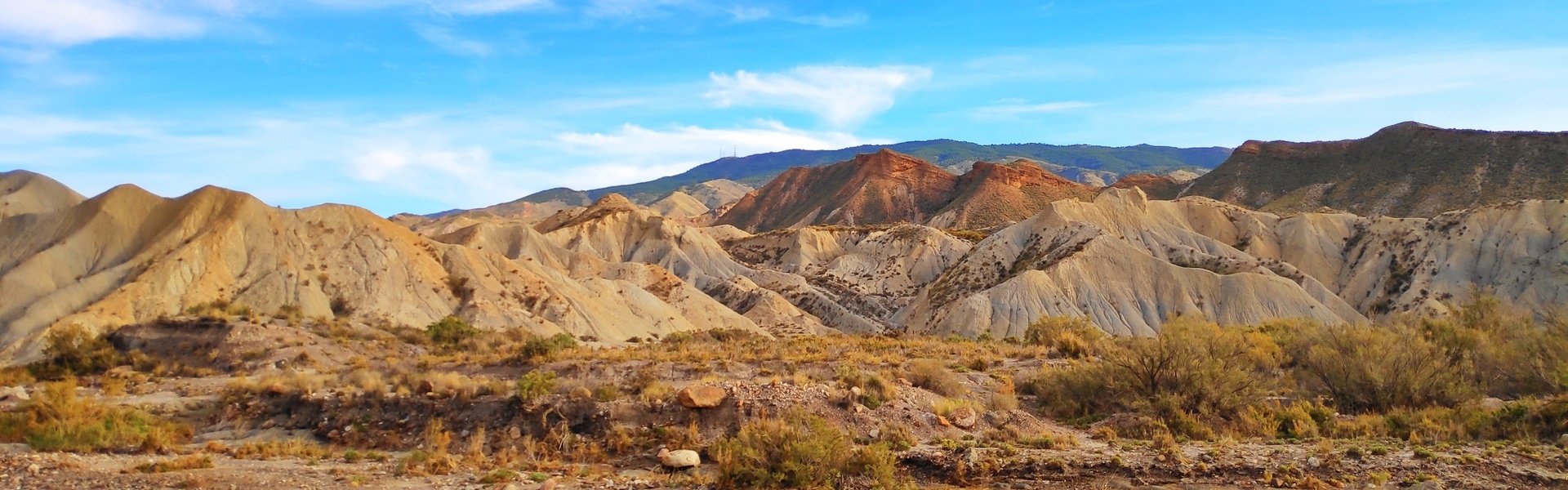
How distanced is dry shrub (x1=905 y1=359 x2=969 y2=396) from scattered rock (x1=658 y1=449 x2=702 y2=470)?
6.61 m

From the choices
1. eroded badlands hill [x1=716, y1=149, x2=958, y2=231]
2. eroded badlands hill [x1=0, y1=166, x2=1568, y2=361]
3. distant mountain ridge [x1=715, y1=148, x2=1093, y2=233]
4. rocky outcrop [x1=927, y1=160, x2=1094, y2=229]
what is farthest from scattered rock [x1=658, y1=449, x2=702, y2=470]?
eroded badlands hill [x1=716, y1=149, x2=958, y2=231]

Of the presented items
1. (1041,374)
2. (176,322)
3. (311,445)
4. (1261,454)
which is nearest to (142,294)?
(176,322)

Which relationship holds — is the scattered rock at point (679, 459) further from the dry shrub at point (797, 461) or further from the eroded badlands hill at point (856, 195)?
the eroded badlands hill at point (856, 195)

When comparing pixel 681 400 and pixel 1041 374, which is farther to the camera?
pixel 1041 374

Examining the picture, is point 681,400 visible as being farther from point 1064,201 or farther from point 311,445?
point 1064,201

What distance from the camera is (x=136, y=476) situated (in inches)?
516

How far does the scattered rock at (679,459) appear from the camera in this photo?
46.8 ft

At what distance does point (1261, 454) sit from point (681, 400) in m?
9.61

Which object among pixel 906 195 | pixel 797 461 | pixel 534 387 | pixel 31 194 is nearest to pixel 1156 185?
pixel 906 195

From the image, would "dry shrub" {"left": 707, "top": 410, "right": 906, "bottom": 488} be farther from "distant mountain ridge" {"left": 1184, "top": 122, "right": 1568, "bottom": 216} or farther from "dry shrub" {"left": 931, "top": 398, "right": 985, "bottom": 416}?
"distant mountain ridge" {"left": 1184, "top": 122, "right": 1568, "bottom": 216}

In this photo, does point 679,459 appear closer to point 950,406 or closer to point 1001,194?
point 950,406

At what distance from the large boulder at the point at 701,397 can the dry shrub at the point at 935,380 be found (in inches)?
202

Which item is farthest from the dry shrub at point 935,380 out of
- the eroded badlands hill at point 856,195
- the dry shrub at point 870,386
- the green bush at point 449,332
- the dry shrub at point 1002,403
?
the eroded badlands hill at point 856,195

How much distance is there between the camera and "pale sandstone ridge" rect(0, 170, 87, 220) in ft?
149
